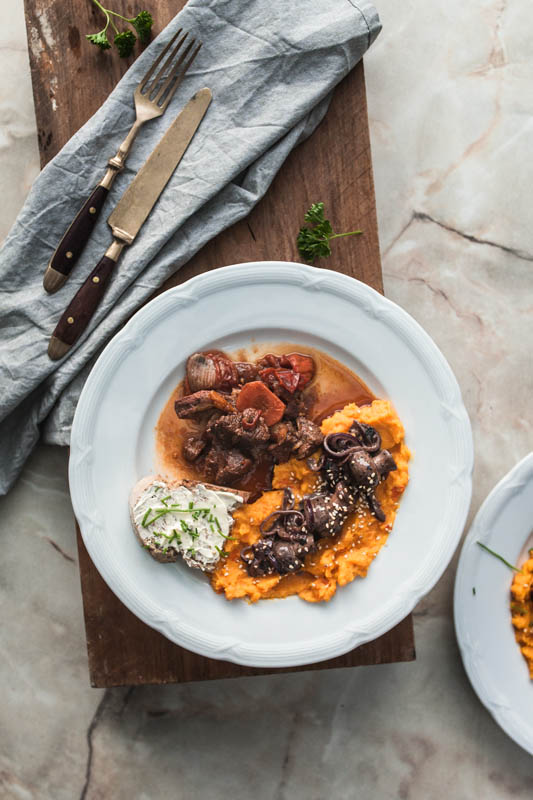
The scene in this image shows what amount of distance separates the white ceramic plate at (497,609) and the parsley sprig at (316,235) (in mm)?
1741

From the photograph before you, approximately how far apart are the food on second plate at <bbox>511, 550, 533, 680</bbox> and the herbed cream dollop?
5.88 feet

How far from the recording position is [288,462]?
12.3ft

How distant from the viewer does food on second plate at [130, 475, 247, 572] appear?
11.3ft

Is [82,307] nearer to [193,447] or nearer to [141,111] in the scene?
[193,447]

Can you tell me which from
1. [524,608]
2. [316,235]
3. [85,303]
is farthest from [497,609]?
[85,303]

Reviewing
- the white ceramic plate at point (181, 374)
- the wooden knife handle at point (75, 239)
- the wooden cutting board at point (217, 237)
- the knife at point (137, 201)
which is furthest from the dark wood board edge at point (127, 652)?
the wooden knife handle at point (75, 239)

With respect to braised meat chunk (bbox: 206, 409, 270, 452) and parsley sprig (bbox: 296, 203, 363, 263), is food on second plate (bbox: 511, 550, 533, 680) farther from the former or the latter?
parsley sprig (bbox: 296, 203, 363, 263)

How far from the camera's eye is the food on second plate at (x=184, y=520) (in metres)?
3.46

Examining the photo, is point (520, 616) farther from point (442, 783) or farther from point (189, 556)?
point (189, 556)

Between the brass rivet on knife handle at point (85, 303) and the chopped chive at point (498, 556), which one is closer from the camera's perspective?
the brass rivet on knife handle at point (85, 303)

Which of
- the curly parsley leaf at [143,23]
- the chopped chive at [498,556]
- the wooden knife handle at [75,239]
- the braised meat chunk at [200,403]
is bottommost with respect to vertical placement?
the chopped chive at [498,556]

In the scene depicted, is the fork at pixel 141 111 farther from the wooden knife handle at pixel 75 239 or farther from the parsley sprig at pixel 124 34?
the parsley sprig at pixel 124 34

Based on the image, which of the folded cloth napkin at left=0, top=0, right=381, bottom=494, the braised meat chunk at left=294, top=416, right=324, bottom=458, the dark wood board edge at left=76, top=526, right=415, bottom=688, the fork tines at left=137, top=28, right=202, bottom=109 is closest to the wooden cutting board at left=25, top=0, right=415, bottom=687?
the dark wood board edge at left=76, top=526, right=415, bottom=688

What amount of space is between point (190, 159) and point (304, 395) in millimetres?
1472
